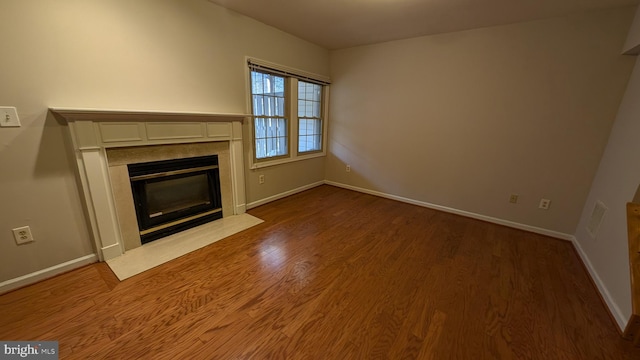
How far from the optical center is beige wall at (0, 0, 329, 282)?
5.04ft

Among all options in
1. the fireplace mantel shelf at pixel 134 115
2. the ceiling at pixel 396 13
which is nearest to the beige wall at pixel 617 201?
the ceiling at pixel 396 13

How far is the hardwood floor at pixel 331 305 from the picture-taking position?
1.33m


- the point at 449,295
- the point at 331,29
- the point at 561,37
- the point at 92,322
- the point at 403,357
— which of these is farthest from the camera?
the point at 331,29

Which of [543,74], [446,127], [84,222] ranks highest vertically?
[543,74]

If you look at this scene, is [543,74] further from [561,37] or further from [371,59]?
[371,59]

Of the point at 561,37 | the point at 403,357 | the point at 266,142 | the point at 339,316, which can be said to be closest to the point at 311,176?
the point at 266,142

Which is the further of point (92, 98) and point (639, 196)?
point (92, 98)

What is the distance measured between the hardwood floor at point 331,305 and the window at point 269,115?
1387 millimetres

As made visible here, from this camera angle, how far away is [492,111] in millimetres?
2803

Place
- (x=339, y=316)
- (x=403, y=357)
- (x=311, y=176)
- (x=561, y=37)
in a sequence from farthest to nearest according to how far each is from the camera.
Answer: (x=311, y=176), (x=561, y=37), (x=339, y=316), (x=403, y=357)

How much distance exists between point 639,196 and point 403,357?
78.5 inches

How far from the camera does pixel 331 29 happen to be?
2.97 metres

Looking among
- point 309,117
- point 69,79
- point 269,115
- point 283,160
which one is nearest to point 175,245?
point 69,79

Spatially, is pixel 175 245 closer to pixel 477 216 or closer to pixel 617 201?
pixel 477 216
